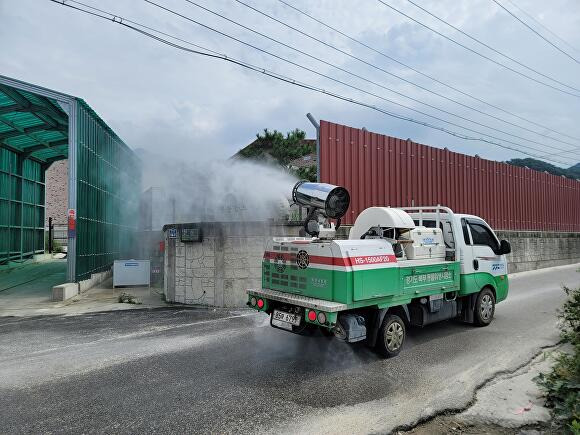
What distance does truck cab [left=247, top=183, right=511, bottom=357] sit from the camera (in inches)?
196

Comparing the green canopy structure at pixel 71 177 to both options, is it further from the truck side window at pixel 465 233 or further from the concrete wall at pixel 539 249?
the concrete wall at pixel 539 249

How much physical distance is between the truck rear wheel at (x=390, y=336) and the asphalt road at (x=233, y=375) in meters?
0.14

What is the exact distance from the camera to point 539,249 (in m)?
19.1

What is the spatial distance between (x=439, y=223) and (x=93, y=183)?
12.2 meters

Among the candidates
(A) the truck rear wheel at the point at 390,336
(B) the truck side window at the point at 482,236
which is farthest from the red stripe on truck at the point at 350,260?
(B) the truck side window at the point at 482,236

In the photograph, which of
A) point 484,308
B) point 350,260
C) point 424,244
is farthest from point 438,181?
point 350,260

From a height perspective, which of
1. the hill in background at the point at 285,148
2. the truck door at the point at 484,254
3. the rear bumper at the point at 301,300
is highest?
the hill in background at the point at 285,148

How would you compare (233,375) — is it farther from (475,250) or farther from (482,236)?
(482,236)

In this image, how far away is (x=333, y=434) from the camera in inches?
138

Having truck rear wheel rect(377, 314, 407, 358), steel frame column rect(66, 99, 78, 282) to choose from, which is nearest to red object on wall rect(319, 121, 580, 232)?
truck rear wheel rect(377, 314, 407, 358)

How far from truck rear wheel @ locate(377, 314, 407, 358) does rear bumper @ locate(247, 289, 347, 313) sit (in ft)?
3.34

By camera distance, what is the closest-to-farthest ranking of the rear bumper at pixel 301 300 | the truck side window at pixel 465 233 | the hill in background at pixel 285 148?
the rear bumper at pixel 301 300, the truck side window at pixel 465 233, the hill in background at pixel 285 148

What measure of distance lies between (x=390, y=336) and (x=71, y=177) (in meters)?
10.7

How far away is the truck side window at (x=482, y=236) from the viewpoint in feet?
24.2
